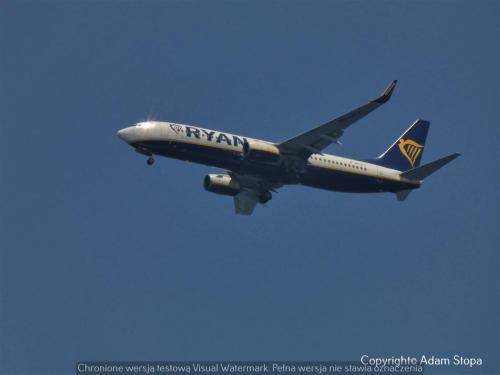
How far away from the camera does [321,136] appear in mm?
51438

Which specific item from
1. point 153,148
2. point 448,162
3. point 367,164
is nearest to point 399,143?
point 367,164

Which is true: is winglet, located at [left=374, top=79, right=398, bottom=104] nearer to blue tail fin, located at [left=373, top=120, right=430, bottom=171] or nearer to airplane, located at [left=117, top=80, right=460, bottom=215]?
airplane, located at [left=117, top=80, right=460, bottom=215]

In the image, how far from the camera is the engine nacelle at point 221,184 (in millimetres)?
55875

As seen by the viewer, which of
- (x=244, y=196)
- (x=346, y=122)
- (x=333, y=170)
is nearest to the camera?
(x=346, y=122)

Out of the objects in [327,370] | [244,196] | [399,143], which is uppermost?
[399,143]

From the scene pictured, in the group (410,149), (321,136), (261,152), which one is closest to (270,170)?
(261,152)

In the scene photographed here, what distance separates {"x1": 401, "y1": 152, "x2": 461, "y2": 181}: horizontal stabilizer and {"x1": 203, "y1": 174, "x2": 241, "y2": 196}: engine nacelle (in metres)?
11.3

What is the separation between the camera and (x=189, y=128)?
51.8 m

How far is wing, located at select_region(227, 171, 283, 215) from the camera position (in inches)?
2191

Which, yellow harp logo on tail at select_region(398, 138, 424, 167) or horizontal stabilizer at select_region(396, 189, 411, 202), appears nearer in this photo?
horizontal stabilizer at select_region(396, 189, 411, 202)

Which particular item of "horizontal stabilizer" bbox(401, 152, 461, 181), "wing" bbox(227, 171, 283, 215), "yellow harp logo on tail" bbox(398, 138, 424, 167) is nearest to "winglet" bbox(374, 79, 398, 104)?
"horizontal stabilizer" bbox(401, 152, 461, 181)

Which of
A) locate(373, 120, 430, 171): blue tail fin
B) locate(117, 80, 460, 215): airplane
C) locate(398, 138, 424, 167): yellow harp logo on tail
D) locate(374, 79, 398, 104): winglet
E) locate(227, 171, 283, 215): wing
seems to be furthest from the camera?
locate(398, 138, 424, 167): yellow harp logo on tail

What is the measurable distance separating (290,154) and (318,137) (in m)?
2.19

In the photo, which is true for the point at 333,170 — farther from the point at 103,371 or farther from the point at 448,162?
the point at 103,371
